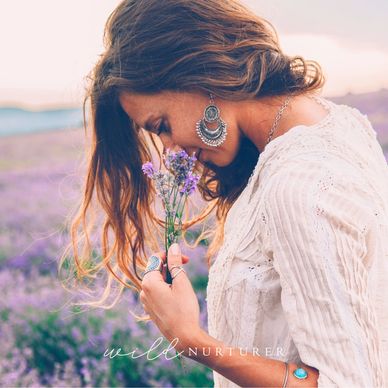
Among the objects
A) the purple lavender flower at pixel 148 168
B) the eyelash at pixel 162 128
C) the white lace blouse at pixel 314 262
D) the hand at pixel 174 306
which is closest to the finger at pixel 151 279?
the hand at pixel 174 306

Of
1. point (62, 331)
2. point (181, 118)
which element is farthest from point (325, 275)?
point (62, 331)

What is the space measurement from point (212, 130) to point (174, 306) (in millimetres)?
631

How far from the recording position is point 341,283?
150 cm

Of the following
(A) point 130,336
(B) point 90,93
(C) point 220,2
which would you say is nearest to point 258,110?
(C) point 220,2

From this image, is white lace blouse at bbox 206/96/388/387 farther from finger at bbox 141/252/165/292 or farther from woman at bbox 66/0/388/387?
finger at bbox 141/252/165/292

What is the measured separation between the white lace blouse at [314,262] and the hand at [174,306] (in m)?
0.16

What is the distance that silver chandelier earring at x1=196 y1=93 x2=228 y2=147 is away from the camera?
2068 millimetres

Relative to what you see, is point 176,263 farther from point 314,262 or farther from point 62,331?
point 62,331

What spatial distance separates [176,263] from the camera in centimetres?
184

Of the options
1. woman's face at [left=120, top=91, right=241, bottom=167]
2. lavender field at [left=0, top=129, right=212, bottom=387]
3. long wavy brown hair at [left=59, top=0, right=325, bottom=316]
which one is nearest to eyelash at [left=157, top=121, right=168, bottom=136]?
woman's face at [left=120, top=91, right=241, bottom=167]

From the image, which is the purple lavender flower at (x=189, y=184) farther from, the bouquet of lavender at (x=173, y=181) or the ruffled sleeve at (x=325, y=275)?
the ruffled sleeve at (x=325, y=275)

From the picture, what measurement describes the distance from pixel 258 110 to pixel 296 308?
72 centimetres

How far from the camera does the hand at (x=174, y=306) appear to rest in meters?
1.68

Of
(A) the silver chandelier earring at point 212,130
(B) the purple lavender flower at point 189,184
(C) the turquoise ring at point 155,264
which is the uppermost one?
(A) the silver chandelier earring at point 212,130
